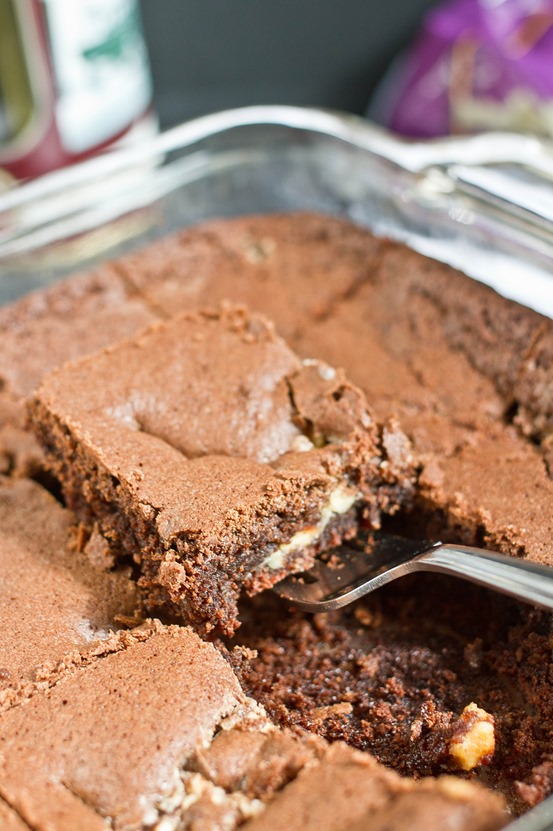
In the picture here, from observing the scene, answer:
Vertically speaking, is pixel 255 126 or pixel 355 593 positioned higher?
pixel 255 126

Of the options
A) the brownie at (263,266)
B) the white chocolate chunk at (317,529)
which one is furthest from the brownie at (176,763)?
the brownie at (263,266)

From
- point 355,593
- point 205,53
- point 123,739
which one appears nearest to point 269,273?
point 355,593

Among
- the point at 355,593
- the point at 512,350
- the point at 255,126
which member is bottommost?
the point at 355,593

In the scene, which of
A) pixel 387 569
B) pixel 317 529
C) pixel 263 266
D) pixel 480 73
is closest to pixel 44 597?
pixel 317 529

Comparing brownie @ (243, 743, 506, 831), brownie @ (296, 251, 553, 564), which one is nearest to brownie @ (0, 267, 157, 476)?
brownie @ (296, 251, 553, 564)

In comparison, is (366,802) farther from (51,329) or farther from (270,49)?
(270,49)

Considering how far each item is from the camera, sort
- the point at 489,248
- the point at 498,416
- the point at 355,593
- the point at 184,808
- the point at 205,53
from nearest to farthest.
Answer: the point at 184,808, the point at 355,593, the point at 498,416, the point at 489,248, the point at 205,53

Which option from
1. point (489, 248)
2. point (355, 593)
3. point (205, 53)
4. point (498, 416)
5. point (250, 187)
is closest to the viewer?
point (355, 593)

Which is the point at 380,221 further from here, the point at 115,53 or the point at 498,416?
the point at 115,53
